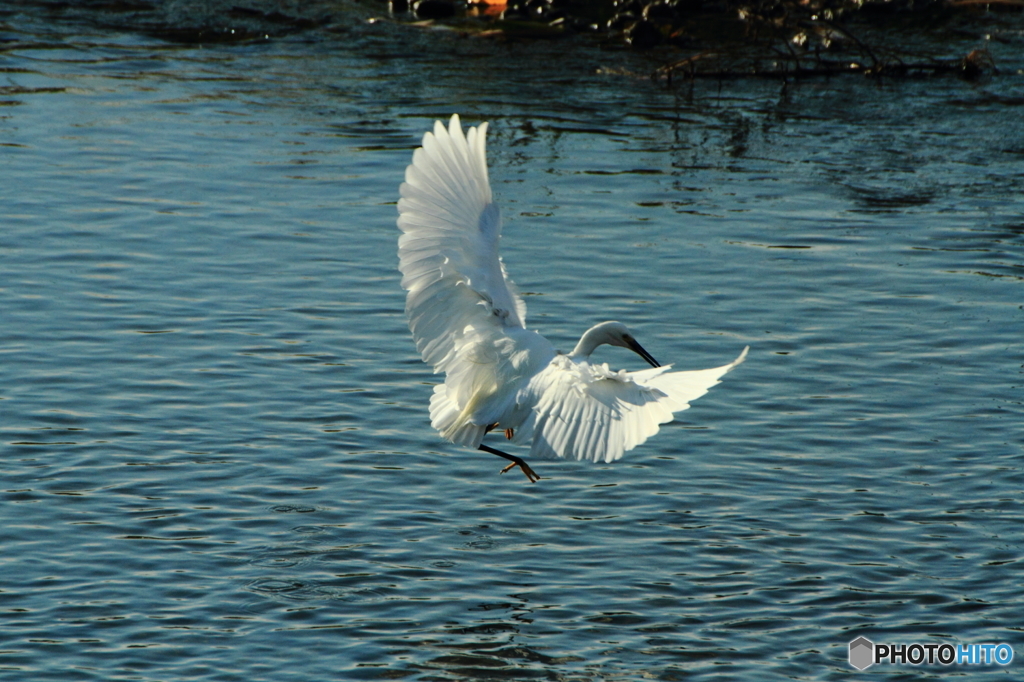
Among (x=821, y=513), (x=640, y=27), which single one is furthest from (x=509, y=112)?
(x=821, y=513)

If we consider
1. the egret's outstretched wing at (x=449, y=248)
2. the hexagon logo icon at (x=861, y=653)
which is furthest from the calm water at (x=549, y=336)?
the egret's outstretched wing at (x=449, y=248)

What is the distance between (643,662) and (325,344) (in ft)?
13.3

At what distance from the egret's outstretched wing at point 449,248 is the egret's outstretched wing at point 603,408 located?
2.43 ft

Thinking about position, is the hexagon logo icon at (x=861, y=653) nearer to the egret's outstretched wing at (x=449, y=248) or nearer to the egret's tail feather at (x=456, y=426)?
the egret's tail feather at (x=456, y=426)

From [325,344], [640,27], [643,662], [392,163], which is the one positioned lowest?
[643,662]

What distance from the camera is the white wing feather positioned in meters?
6.50

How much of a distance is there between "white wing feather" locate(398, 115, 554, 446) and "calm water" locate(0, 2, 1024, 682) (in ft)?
2.62

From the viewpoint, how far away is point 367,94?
1538cm

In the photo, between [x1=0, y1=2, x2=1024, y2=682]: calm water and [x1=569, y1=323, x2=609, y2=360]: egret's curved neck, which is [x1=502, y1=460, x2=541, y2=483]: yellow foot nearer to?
[x1=0, y1=2, x2=1024, y2=682]: calm water

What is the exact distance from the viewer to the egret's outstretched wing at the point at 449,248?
21.4 ft

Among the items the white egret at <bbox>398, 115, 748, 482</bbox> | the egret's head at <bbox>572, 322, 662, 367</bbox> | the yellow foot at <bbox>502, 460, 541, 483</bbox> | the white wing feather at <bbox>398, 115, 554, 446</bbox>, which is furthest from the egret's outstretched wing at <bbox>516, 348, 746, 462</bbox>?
the yellow foot at <bbox>502, 460, 541, 483</bbox>

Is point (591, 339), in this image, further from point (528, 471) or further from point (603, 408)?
point (603, 408)

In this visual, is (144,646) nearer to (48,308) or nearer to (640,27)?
(48,308)

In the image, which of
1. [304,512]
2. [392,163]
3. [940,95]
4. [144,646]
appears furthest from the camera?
[940,95]
